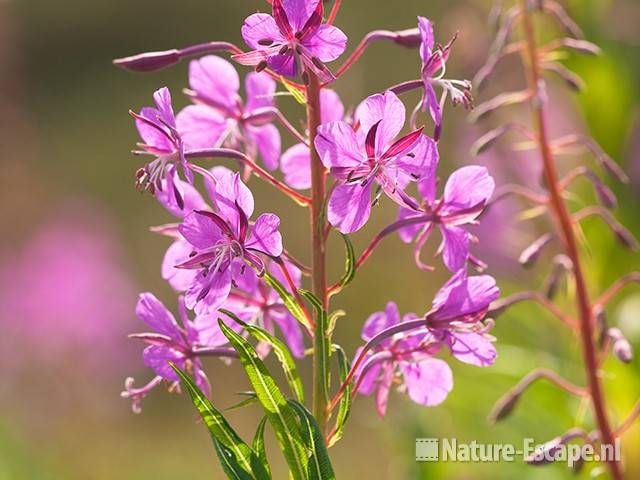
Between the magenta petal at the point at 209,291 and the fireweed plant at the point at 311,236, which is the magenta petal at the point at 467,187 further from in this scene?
the magenta petal at the point at 209,291

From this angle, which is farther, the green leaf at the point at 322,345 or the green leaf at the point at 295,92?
the green leaf at the point at 295,92

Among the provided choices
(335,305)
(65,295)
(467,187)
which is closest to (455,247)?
(467,187)

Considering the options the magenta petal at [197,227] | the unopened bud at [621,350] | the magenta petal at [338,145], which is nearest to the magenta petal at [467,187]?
the magenta petal at [338,145]

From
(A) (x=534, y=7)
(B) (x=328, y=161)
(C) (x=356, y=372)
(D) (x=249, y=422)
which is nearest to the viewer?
(B) (x=328, y=161)

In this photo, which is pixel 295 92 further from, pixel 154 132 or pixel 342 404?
pixel 342 404

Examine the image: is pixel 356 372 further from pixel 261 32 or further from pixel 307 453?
pixel 261 32

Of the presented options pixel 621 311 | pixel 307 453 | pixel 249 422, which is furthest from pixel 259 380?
pixel 249 422
